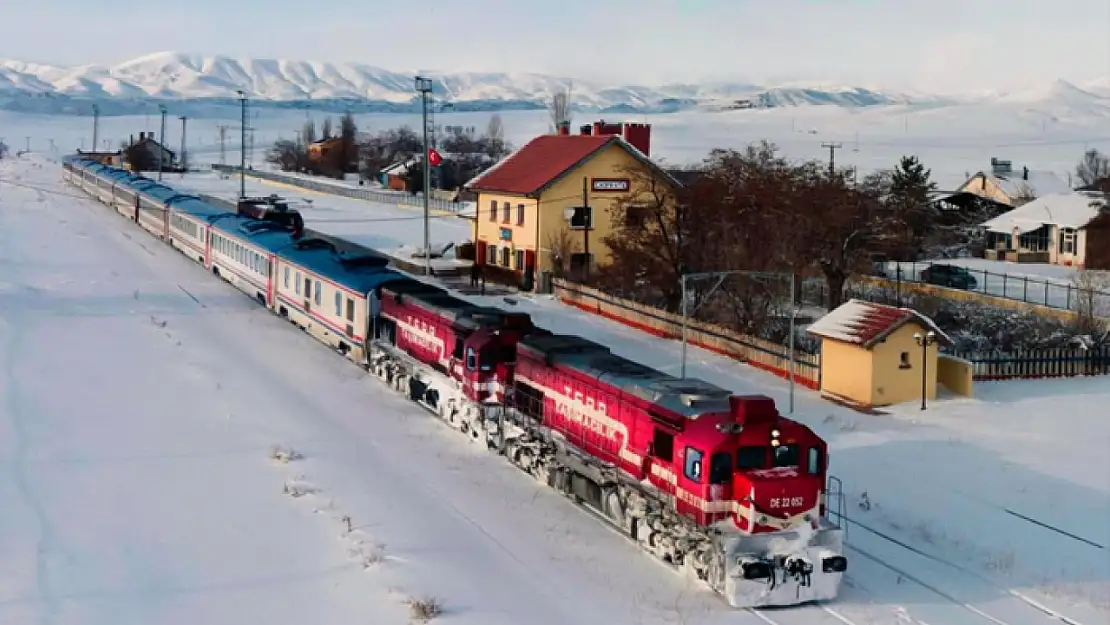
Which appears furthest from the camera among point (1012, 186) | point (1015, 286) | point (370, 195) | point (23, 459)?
point (370, 195)

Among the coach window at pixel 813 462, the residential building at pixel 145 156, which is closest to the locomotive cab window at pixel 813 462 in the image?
the coach window at pixel 813 462

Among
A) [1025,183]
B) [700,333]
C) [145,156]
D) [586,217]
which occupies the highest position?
[145,156]

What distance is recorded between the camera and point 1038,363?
3559cm

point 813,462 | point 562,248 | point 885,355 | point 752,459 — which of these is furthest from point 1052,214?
point 752,459

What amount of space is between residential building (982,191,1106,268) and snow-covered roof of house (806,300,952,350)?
36957mm

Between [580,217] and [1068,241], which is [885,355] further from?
[1068,241]

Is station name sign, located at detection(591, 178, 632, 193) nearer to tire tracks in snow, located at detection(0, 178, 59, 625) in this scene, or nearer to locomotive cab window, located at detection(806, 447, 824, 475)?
tire tracks in snow, located at detection(0, 178, 59, 625)

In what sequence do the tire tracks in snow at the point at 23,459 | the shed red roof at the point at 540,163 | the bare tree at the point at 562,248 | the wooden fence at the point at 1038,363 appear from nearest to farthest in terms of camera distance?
the tire tracks in snow at the point at 23,459, the wooden fence at the point at 1038,363, the bare tree at the point at 562,248, the shed red roof at the point at 540,163

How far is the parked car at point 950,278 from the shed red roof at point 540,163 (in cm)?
1732

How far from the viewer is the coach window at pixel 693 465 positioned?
18.0 meters

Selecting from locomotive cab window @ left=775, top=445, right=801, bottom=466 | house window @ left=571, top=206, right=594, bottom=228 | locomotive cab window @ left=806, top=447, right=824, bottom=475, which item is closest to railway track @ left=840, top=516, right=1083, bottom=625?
locomotive cab window @ left=806, top=447, right=824, bottom=475

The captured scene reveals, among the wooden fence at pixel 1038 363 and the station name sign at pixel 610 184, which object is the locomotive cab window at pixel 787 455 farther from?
the station name sign at pixel 610 184

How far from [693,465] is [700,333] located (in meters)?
21.8

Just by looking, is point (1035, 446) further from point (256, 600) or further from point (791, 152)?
point (791, 152)
